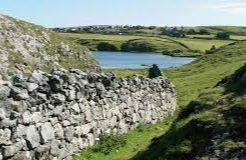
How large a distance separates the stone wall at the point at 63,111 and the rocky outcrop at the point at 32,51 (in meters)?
8.93

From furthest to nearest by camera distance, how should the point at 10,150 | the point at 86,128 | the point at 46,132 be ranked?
the point at 86,128 < the point at 46,132 < the point at 10,150

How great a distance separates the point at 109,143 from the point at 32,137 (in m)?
5.96

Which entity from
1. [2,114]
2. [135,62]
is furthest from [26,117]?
[135,62]

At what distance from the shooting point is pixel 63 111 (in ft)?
64.7

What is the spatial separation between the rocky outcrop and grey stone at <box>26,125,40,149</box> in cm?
1531

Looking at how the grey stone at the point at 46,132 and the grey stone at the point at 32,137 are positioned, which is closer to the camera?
the grey stone at the point at 32,137

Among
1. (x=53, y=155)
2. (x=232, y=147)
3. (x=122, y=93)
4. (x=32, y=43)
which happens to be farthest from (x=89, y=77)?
(x=32, y=43)

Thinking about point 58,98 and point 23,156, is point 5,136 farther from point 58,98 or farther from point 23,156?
point 58,98

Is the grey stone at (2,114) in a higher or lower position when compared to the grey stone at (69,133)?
higher

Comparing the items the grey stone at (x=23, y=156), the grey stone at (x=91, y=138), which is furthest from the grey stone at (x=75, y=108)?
the grey stone at (x=23, y=156)

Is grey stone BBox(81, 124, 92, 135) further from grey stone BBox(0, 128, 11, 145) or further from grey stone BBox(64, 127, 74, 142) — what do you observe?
grey stone BBox(0, 128, 11, 145)

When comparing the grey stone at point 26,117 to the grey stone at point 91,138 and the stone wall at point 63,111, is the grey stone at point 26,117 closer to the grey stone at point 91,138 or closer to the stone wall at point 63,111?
the stone wall at point 63,111

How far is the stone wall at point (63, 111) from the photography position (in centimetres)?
1644

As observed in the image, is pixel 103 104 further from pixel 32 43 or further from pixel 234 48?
pixel 234 48
